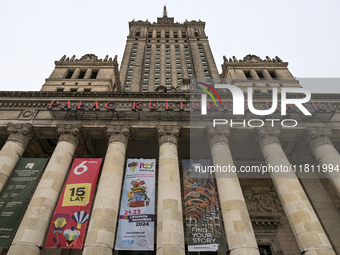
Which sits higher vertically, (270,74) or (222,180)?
(270,74)

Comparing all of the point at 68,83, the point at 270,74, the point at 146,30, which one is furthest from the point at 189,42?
the point at 68,83

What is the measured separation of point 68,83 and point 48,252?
2272cm

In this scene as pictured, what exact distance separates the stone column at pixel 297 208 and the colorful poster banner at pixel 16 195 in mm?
19608

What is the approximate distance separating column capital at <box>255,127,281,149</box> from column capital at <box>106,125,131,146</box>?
42.1 ft

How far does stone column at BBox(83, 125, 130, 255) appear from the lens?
589 inches

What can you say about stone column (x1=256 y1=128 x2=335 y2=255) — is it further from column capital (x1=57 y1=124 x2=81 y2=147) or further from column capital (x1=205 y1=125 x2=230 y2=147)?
column capital (x1=57 y1=124 x2=81 y2=147)

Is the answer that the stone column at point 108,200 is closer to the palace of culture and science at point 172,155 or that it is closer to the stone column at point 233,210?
the palace of culture and science at point 172,155

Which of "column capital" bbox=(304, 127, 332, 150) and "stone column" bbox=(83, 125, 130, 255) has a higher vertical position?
"column capital" bbox=(304, 127, 332, 150)

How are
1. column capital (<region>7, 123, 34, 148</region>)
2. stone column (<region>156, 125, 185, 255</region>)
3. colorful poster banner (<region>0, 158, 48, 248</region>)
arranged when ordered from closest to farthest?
1. stone column (<region>156, 125, 185, 255</region>)
2. colorful poster banner (<region>0, 158, 48, 248</region>)
3. column capital (<region>7, 123, 34, 148</region>)

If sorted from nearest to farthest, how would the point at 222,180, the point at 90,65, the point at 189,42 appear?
1. the point at 222,180
2. the point at 90,65
3. the point at 189,42

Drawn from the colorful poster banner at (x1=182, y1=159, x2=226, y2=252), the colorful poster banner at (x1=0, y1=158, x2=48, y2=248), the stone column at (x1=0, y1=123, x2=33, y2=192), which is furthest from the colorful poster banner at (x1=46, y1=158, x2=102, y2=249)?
the colorful poster banner at (x1=182, y1=159, x2=226, y2=252)

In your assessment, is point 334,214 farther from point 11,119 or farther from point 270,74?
point 11,119

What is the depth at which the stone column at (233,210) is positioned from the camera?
1538 centimetres

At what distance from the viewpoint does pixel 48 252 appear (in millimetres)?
20547
